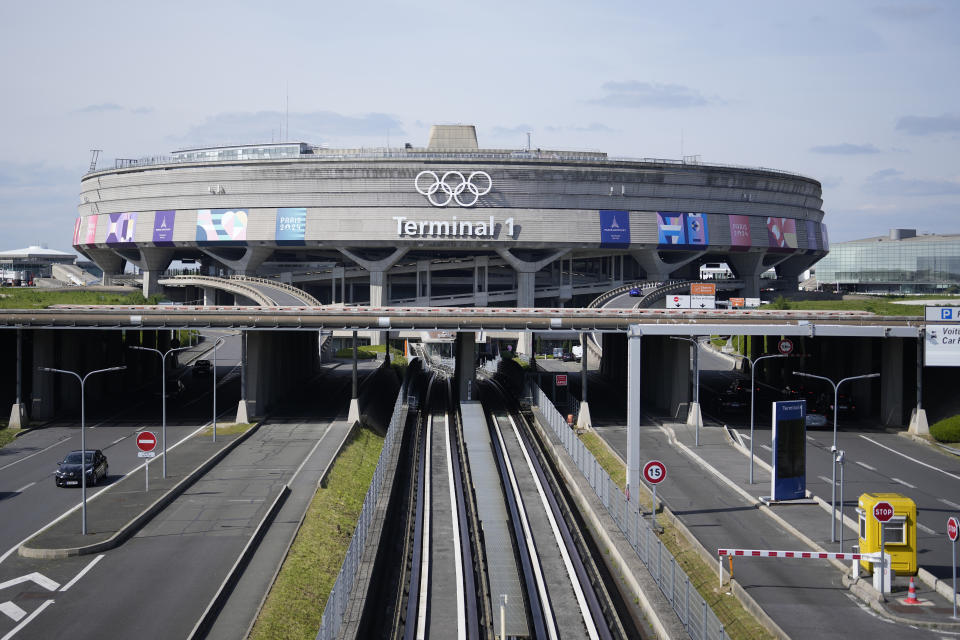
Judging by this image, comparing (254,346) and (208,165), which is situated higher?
(208,165)

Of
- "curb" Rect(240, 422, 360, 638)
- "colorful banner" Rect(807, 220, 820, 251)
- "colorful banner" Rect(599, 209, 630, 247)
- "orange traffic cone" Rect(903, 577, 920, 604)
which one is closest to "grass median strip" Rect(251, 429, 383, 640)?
"curb" Rect(240, 422, 360, 638)

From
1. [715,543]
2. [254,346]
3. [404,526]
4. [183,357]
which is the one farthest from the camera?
[183,357]

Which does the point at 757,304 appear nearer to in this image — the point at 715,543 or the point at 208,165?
the point at 715,543

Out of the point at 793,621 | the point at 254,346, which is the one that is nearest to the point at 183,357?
the point at 254,346

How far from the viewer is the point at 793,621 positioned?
25.7m

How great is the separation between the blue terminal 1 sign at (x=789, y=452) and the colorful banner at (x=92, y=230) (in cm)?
11951

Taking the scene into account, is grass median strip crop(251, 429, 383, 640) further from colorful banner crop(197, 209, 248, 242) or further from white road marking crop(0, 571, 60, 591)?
colorful banner crop(197, 209, 248, 242)

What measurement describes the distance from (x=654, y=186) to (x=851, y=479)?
83.7 metres

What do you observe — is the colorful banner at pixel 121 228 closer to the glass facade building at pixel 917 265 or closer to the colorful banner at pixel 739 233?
the colorful banner at pixel 739 233

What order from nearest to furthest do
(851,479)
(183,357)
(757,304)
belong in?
(851,479) < (757,304) < (183,357)

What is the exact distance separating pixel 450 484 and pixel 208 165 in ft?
290

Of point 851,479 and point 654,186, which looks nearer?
point 851,479

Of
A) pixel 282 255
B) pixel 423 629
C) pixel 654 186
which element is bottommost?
pixel 423 629

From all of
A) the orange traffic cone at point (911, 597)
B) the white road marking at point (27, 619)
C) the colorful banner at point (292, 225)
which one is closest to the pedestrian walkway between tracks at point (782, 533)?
the orange traffic cone at point (911, 597)
